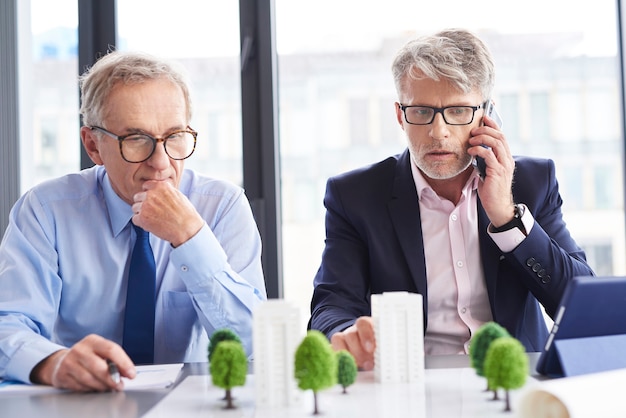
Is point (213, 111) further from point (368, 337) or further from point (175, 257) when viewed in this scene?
point (368, 337)

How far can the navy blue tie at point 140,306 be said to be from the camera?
1867 mm

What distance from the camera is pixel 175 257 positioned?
5.89 ft

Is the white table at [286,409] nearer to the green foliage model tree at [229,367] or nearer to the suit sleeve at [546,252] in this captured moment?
the green foliage model tree at [229,367]

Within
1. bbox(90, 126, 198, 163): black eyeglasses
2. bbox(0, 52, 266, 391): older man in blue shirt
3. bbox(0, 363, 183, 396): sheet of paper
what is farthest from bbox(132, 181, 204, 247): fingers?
bbox(0, 363, 183, 396): sheet of paper

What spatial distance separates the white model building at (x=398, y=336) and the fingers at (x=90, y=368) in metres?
0.50

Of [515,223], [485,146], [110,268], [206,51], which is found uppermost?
[206,51]

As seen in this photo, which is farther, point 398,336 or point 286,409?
point 398,336

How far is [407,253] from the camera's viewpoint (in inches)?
82.4

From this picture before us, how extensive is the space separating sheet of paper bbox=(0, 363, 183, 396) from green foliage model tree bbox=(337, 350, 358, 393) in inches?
14.4

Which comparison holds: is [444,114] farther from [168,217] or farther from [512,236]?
[168,217]

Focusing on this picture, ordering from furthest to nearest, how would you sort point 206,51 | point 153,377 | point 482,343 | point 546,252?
point 206,51
point 546,252
point 153,377
point 482,343

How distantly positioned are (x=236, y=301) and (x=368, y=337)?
479 mm

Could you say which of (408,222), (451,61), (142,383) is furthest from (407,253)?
(142,383)

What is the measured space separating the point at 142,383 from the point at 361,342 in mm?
464
